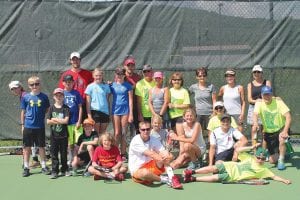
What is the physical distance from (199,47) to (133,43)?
3.70 feet

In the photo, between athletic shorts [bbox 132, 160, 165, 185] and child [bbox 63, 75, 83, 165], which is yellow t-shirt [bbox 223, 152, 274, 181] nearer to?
athletic shorts [bbox 132, 160, 165, 185]

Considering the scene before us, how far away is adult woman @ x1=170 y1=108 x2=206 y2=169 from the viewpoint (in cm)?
633

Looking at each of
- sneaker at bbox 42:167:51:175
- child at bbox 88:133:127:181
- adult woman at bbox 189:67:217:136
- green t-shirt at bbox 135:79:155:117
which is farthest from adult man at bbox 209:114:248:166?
sneaker at bbox 42:167:51:175

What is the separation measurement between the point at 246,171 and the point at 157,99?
69.0 inches

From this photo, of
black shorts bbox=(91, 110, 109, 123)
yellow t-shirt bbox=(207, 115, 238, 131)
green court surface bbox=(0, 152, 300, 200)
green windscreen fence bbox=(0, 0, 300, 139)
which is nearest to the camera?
green court surface bbox=(0, 152, 300, 200)

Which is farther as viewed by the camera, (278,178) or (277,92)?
(277,92)

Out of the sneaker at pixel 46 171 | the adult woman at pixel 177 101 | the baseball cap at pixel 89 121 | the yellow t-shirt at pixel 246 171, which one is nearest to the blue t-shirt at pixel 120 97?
the baseball cap at pixel 89 121

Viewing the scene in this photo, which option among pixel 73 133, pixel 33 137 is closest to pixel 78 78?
pixel 73 133

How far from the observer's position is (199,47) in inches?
310

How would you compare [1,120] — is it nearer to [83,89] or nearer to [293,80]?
A: [83,89]

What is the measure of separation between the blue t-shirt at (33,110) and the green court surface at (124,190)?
73 cm

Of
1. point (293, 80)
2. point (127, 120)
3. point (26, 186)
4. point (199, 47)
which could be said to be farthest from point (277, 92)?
point (26, 186)

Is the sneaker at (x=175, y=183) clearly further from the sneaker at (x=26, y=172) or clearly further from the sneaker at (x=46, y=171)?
the sneaker at (x=26, y=172)

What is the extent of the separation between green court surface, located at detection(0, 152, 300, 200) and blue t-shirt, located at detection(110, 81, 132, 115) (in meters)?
1.21
